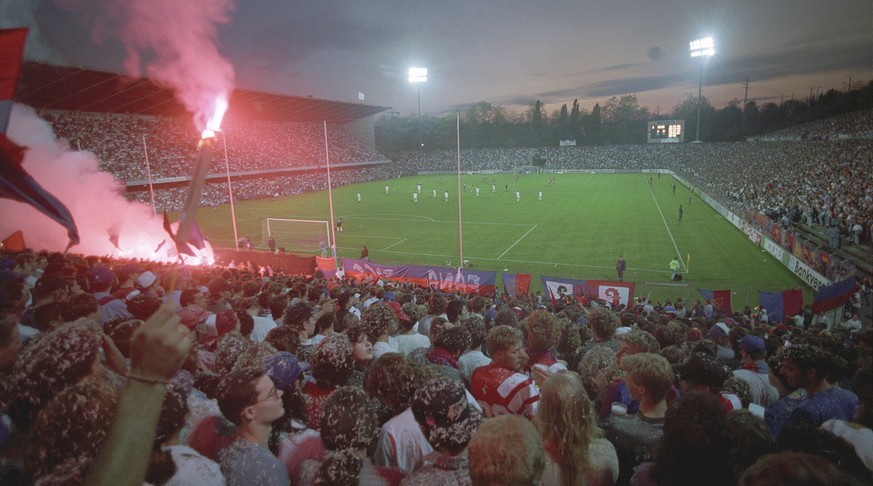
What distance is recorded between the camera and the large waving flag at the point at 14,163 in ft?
8.29

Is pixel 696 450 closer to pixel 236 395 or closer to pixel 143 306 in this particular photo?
pixel 236 395

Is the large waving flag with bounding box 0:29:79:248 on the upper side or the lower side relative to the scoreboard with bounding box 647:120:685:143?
lower

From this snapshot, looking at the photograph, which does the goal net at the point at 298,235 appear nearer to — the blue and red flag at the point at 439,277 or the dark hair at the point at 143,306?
the blue and red flag at the point at 439,277

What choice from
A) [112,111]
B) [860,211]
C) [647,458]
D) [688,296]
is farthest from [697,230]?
[112,111]

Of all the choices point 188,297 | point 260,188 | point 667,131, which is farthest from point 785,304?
point 667,131

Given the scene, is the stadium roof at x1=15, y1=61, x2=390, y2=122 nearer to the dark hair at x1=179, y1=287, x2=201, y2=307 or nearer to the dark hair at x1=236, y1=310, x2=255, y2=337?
the dark hair at x1=179, y1=287, x2=201, y2=307

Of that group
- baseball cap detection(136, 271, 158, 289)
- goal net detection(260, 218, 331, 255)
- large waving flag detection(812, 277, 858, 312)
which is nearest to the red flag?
goal net detection(260, 218, 331, 255)

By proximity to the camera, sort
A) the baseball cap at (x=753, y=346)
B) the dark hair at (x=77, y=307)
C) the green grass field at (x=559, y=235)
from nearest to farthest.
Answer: the dark hair at (x=77, y=307) < the baseball cap at (x=753, y=346) < the green grass field at (x=559, y=235)

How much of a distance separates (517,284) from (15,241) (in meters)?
21.1

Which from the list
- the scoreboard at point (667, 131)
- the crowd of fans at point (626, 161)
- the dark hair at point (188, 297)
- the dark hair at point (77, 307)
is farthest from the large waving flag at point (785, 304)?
the scoreboard at point (667, 131)

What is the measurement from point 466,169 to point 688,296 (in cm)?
8345

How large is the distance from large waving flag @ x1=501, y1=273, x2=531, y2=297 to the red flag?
19989 millimetres

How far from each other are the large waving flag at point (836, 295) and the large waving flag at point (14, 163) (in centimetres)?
1702

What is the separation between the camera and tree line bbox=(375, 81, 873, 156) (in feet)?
336
